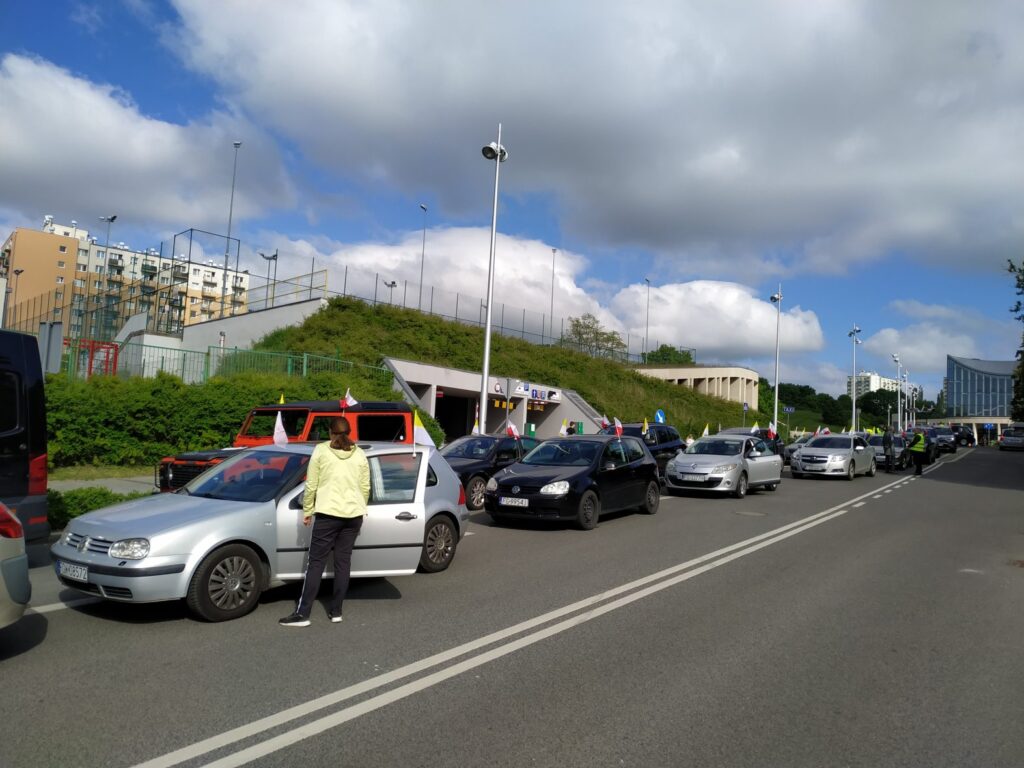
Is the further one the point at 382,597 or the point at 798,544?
the point at 798,544

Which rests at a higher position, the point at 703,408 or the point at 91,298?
the point at 91,298

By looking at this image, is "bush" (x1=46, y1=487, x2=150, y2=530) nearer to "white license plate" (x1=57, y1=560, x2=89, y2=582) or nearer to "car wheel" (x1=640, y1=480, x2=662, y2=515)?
"white license plate" (x1=57, y1=560, x2=89, y2=582)

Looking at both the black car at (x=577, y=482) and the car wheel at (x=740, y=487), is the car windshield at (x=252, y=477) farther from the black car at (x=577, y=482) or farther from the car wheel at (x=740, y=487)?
the car wheel at (x=740, y=487)

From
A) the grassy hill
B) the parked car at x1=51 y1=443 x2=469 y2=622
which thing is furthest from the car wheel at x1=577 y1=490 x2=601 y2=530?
the grassy hill

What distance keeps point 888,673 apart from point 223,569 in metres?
5.12

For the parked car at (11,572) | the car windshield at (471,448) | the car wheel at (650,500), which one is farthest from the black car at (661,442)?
the parked car at (11,572)

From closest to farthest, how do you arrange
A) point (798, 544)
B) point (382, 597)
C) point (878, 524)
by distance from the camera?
point (382, 597)
point (798, 544)
point (878, 524)

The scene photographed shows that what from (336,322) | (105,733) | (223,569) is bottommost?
(105,733)

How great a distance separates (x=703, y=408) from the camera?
5709 cm

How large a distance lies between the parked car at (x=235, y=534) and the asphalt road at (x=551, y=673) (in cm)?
33

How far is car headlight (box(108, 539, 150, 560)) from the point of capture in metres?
5.94

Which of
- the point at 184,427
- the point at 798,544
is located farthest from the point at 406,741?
the point at 184,427

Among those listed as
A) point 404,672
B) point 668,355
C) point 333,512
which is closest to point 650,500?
point 333,512

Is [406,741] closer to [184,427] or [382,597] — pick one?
[382,597]
